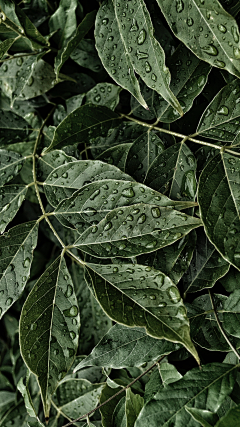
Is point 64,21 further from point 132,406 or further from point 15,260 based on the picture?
point 132,406

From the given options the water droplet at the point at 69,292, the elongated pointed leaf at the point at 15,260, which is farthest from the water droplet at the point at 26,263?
the water droplet at the point at 69,292

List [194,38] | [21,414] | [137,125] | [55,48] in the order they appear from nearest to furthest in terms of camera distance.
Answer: [194,38] → [137,125] → [55,48] → [21,414]

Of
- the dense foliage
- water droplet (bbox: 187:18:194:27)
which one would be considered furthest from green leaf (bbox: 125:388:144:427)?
water droplet (bbox: 187:18:194:27)

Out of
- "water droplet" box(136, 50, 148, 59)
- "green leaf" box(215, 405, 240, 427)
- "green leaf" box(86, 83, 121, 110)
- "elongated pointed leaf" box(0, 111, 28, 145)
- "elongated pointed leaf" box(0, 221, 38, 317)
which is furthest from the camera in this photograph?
"elongated pointed leaf" box(0, 111, 28, 145)

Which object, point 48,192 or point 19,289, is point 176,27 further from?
point 19,289

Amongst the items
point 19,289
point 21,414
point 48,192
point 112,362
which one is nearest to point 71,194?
point 48,192

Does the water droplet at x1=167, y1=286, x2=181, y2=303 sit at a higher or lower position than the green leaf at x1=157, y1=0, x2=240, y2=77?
lower

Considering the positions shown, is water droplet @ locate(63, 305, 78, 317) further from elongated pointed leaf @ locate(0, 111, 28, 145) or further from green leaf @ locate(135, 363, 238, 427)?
elongated pointed leaf @ locate(0, 111, 28, 145)
